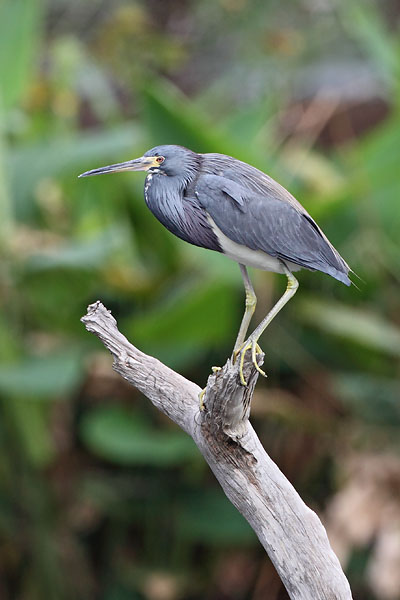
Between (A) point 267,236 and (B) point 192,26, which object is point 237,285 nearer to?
(A) point 267,236

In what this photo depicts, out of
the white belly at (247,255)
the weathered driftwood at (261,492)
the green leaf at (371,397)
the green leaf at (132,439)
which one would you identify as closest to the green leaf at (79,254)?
the green leaf at (132,439)

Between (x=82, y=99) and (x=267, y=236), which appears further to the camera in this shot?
(x=82, y=99)

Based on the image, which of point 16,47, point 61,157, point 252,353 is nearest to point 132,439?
point 61,157

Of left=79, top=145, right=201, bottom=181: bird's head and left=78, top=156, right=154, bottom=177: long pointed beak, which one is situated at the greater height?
left=79, top=145, right=201, bottom=181: bird's head

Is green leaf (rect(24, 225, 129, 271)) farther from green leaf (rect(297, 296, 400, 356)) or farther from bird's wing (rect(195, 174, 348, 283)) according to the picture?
bird's wing (rect(195, 174, 348, 283))

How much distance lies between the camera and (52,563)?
127 inches

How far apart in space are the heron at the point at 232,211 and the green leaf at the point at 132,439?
6.81ft

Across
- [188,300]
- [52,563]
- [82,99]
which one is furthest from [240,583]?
[82,99]

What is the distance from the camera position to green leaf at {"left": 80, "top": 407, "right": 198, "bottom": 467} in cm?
286

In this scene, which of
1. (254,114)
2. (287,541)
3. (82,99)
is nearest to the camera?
(287,541)

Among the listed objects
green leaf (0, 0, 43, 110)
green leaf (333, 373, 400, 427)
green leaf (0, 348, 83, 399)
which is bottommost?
green leaf (0, 348, 83, 399)

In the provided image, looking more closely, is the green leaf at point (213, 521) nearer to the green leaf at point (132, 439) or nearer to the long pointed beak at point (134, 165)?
the green leaf at point (132, 439)

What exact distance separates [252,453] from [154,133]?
5.31 feet

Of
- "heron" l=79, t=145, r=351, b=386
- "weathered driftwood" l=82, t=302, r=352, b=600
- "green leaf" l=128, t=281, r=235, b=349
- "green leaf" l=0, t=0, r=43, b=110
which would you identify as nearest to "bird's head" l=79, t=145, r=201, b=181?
"heron" l=79, t=145, r=351, b=386
